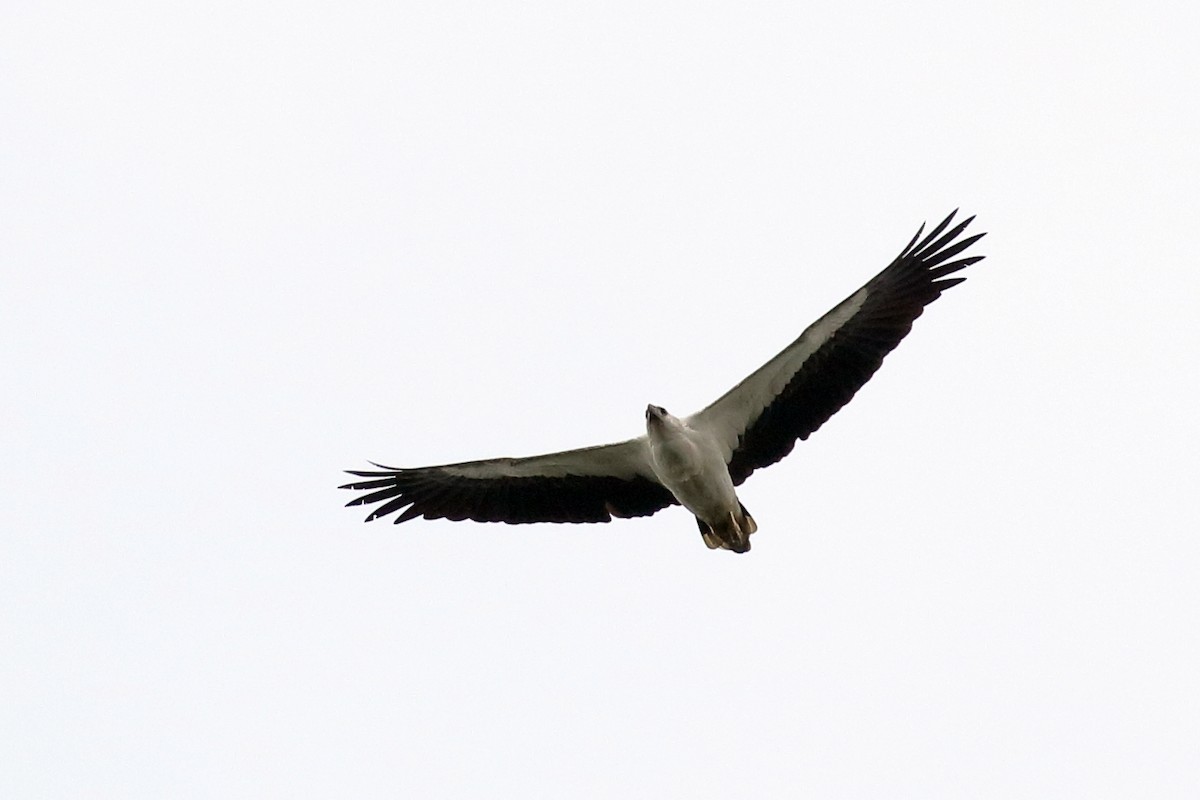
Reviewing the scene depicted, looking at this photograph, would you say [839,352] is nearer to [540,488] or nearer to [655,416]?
[655,416]

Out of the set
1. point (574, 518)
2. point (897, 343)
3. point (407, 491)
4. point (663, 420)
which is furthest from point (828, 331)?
point (407, 491)

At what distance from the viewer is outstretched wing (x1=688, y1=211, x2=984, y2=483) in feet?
56.0

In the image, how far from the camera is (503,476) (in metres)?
17.9

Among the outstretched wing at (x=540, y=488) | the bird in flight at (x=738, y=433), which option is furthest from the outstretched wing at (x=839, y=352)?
the outstretched wing at (x=540, y=488)

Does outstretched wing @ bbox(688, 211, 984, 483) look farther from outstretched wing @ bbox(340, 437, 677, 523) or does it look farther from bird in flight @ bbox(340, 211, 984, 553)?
outstretched wing @ bbox(340, 437, 677, 523)

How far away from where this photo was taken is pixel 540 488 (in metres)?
17.9

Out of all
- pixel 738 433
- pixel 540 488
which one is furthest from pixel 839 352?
pixel 540 488

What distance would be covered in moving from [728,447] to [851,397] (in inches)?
49.5

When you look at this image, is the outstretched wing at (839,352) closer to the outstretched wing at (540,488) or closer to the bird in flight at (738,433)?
the bird in flight at (738,433)

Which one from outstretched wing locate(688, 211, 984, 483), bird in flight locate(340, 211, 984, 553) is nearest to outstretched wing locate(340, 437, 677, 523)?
bird in flight locate(340, 211, 984, 553)

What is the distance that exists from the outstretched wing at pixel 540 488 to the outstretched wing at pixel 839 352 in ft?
2.96

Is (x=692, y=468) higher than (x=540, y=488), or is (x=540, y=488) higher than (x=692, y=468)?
(x=540, y=488)

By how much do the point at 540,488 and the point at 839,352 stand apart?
3161mm

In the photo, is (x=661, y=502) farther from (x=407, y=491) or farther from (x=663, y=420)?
(x=407, y=491)
